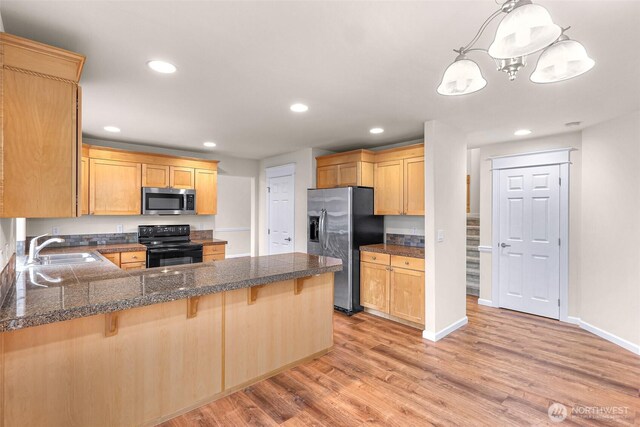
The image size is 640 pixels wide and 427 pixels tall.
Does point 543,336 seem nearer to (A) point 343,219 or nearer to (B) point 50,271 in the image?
(A) point 343,219

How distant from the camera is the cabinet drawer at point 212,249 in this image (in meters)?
4.82

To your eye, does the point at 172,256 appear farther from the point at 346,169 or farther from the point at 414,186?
the point at 414,186

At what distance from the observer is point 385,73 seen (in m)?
2.27

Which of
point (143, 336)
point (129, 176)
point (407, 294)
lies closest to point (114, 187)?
point (129, 176)

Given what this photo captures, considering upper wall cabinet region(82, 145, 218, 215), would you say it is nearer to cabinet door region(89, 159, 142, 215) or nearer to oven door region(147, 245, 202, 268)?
cabinet door region(89, 159, 142, 215)

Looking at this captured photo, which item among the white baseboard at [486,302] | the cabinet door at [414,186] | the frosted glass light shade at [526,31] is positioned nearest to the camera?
the frosted glass light shade at [526,31]

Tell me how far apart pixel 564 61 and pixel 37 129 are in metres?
2.52

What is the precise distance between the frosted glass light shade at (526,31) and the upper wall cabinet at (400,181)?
2.74 m

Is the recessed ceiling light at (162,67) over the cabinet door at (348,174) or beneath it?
over

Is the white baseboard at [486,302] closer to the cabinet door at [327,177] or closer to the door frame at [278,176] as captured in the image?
the cabinet door at [327,177]

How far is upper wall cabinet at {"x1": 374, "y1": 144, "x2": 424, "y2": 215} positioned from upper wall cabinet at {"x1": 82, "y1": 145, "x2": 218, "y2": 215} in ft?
9.18

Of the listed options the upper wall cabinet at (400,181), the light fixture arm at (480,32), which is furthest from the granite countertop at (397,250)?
the light fixture arm at (480,32)

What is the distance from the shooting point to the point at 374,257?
4.23 m

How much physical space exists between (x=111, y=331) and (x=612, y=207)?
15.4ft
